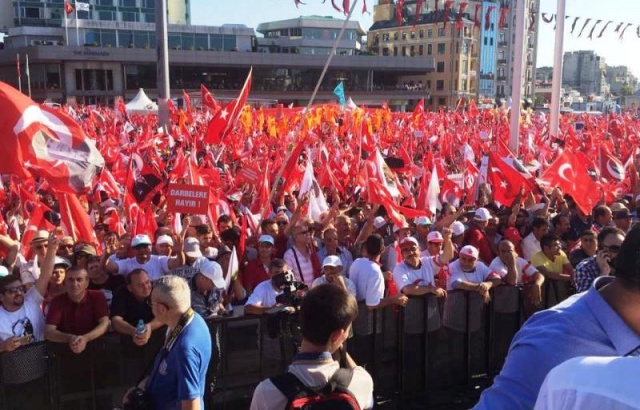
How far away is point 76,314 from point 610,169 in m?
9.50

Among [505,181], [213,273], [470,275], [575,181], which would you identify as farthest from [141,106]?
[470,275]

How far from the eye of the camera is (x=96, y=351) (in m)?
4.50

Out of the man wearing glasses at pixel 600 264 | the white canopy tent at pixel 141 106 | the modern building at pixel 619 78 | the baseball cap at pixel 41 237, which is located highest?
the modern building at pixel 619 78

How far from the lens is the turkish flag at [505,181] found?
9387mm

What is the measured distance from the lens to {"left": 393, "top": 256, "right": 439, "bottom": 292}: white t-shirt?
5609mm

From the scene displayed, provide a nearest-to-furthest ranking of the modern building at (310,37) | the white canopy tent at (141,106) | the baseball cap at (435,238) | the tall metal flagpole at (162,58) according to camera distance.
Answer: the baseball cap at (435,238) < the tall metal flagpole at (162,58) < the white canopy tent at (141,106) < the modern building at (310,37)

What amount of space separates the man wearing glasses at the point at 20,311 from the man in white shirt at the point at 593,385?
3.89 meters

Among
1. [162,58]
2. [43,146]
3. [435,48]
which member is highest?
[435,48]

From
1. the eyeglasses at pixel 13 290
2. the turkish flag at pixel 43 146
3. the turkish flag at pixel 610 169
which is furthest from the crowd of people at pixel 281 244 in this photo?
the turkish flag at pixel 43 146

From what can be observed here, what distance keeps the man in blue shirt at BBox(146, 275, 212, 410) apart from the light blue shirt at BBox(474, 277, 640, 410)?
5.74 ft

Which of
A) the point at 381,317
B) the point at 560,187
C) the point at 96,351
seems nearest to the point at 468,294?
the point at 381,317

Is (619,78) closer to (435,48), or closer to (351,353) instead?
(435,48)

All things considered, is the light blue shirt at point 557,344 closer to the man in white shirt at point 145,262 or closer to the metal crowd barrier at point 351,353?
the metal crowd barrier at point 351,353

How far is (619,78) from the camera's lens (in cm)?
16588
